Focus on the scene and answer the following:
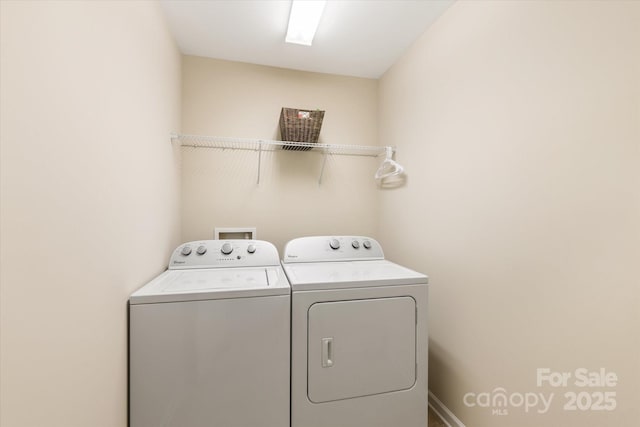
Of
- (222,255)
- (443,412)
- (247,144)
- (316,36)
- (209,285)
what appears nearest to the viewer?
(209,285)

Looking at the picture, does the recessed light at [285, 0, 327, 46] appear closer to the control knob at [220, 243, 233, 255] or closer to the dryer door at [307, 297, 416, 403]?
the control knob at [220, 243, 233, 255]

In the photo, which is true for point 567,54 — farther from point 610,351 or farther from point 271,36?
point 271,36

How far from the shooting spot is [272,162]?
228 centimetres

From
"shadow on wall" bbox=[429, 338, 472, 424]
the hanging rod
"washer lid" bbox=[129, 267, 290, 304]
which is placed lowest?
"shadow on wall" bbox=[429, 338, 472, 424]

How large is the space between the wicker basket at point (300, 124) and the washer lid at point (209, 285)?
1088mm

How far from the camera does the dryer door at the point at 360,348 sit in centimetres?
130

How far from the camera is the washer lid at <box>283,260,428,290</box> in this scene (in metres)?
1.34

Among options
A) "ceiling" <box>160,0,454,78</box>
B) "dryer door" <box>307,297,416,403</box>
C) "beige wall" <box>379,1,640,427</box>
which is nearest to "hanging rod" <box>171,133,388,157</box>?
"ceiling" <box>160,0,454,78</box>

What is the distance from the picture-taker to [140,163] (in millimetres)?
1275

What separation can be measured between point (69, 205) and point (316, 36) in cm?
185

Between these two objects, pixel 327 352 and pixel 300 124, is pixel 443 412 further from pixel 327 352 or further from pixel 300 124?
pixel 300 124

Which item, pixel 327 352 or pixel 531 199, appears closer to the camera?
pixel 531 199

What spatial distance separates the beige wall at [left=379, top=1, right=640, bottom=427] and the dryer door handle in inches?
31.6

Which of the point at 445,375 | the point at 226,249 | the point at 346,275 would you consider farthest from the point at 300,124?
the point at 445,375
